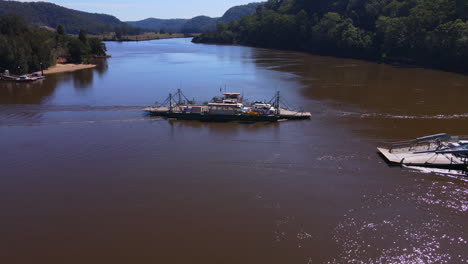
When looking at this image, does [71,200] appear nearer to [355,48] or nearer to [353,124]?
[353,124]

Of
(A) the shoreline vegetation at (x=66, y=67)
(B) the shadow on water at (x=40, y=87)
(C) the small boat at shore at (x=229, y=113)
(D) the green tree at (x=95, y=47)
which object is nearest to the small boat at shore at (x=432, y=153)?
(C) the small boat at shore at (x=229, y=113)

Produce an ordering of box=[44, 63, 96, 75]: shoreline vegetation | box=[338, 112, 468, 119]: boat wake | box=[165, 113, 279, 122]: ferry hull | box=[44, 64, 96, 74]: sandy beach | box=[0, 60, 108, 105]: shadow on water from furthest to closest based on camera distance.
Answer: box=[44, 64, 96, 74]: sandy beach → box=[44, 63, 96, 75]: shoreline vegetation → box=[0, 60, 108, 105]: shadow on water → box=[338, 112, 468, 119]: boat wake → box=[165, 113, 279, 122]: ferry hull

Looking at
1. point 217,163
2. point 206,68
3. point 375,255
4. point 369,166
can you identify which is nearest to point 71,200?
point 217,163

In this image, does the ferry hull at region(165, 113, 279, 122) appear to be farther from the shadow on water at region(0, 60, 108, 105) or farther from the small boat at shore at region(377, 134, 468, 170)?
the shadow on water at region(0, 60, 108, 105)

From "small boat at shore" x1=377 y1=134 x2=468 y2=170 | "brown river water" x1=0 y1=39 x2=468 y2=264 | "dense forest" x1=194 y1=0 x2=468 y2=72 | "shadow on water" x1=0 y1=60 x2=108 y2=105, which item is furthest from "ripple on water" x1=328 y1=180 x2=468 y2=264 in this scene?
"dense forest" x1=194 y1=0 x2=468 y2=72

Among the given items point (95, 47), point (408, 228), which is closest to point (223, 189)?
point (408, 228)

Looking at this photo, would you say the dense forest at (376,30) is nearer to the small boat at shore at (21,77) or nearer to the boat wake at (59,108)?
the boat wake at (59,108)

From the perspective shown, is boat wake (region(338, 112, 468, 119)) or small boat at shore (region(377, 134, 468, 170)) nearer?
small boat at shore (region(377, 134, 468, 170))
